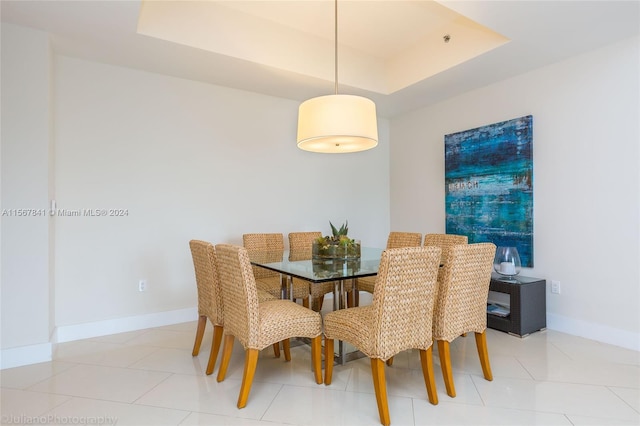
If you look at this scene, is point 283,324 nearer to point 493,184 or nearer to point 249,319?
point 249,319

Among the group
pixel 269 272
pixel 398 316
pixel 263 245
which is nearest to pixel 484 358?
pixel 398 316

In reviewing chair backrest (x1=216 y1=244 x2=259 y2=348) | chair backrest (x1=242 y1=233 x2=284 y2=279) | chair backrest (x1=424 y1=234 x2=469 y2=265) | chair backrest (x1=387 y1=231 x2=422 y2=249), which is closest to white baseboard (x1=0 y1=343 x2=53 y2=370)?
chair backrest (x1=216 y1=244 x2=259 y2=348)

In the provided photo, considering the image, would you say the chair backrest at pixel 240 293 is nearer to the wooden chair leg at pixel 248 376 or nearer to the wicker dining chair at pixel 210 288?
the wooden chair leg at pixel 248 376

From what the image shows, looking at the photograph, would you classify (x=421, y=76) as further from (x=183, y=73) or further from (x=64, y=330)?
(x=64, y=330)

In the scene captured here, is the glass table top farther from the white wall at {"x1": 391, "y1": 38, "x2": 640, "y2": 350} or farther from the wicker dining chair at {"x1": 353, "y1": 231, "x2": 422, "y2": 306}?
the white wall at {"x1": 391, "y1": 38, "x2": 640, "y2": 350}

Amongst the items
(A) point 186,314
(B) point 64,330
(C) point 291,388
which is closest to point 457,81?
(C) point 291,388

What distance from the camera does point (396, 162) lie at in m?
4.95

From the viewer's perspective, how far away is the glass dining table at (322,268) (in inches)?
81.6

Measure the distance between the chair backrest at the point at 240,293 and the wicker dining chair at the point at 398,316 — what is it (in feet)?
1.76

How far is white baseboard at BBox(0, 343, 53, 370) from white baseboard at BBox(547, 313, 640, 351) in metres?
4.23

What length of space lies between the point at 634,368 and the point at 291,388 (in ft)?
7.75

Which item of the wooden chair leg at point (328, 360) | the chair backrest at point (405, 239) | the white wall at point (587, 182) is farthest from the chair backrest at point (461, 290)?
the white wall at point (587, 182)

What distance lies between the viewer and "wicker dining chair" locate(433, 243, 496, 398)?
2010 mm

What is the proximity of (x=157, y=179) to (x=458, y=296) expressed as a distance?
291 cm
